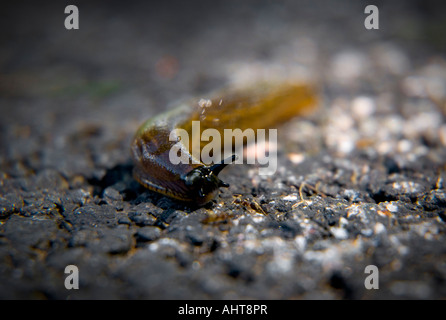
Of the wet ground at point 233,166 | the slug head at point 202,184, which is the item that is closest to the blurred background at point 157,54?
the wet ground at point 233,166

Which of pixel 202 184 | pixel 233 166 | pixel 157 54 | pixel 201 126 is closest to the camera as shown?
pixel 202 184

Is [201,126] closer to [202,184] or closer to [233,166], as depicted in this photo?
[233,166]

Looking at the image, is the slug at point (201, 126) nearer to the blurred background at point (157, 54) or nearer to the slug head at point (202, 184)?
the slug head at point (202, 184)

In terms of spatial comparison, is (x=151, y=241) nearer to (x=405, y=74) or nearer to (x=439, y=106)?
(x=439, y=106)

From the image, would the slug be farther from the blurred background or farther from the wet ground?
the blurred background

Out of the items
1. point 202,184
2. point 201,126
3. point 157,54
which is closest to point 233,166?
point 201,126
